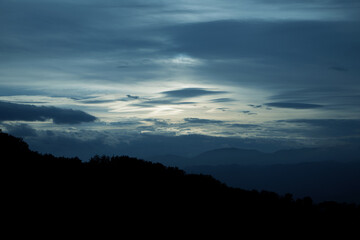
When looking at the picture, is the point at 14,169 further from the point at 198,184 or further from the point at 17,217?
the point at 198,184

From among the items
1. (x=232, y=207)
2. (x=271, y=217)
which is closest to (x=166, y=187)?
(x=232, y=207)

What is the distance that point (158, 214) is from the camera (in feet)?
96.0

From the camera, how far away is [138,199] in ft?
105

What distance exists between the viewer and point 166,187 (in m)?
37.5

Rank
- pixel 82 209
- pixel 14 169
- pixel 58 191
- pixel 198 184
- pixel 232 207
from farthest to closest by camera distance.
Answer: pixel 198 184 < pixel 14 169 < pixel 232 207 < pixel 58 191 < pixel 82 209

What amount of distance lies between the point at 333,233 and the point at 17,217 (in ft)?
74.9

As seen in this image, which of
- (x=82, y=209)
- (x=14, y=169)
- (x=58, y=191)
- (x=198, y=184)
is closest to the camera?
(x=82, y=209)

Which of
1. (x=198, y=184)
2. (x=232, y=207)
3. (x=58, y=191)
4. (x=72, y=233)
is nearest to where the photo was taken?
(x=72, y=233)

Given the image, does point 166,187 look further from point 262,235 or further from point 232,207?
point 262,235

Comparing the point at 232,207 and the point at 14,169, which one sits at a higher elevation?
the point at 14,169

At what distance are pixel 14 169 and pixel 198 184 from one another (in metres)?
17.7

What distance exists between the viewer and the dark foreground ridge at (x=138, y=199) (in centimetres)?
2839

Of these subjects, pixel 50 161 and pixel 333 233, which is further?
pixel 50 161

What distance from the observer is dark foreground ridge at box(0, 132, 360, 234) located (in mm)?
28391
